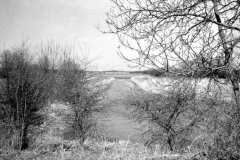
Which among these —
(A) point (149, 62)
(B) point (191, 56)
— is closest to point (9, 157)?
(A) point (149, 62)

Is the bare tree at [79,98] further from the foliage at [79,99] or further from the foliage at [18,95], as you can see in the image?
the foliage at [18,95]

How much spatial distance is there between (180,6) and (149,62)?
1078mm

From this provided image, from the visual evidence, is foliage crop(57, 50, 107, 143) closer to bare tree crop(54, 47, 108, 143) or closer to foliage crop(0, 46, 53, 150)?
bare tree crop(54, 47, 108, 143)

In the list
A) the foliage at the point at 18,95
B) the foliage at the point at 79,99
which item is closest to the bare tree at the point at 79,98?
the foliage at the point at 79,99

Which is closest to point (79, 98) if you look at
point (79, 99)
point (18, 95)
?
point (79, 99)

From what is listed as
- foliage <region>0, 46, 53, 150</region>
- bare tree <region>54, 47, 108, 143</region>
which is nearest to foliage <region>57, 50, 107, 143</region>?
bare tree <region>54, 47, 108, 143</region>

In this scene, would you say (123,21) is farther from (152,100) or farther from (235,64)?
(152,100)

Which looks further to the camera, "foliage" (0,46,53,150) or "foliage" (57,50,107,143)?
"foliage" (57,50,107,143)

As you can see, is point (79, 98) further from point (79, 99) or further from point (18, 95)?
point (18, 95)

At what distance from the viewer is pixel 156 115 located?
339 inches

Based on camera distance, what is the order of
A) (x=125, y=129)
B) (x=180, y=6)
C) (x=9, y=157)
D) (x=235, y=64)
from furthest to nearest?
(x=125, y=129)
(x=235, y=64)
(x=9, y=157)
(x=180, y=6)

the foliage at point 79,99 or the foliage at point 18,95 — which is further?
the foliage at point 79,99

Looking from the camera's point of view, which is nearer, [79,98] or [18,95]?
[18,95]

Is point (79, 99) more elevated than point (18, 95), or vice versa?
point (18, 95)
